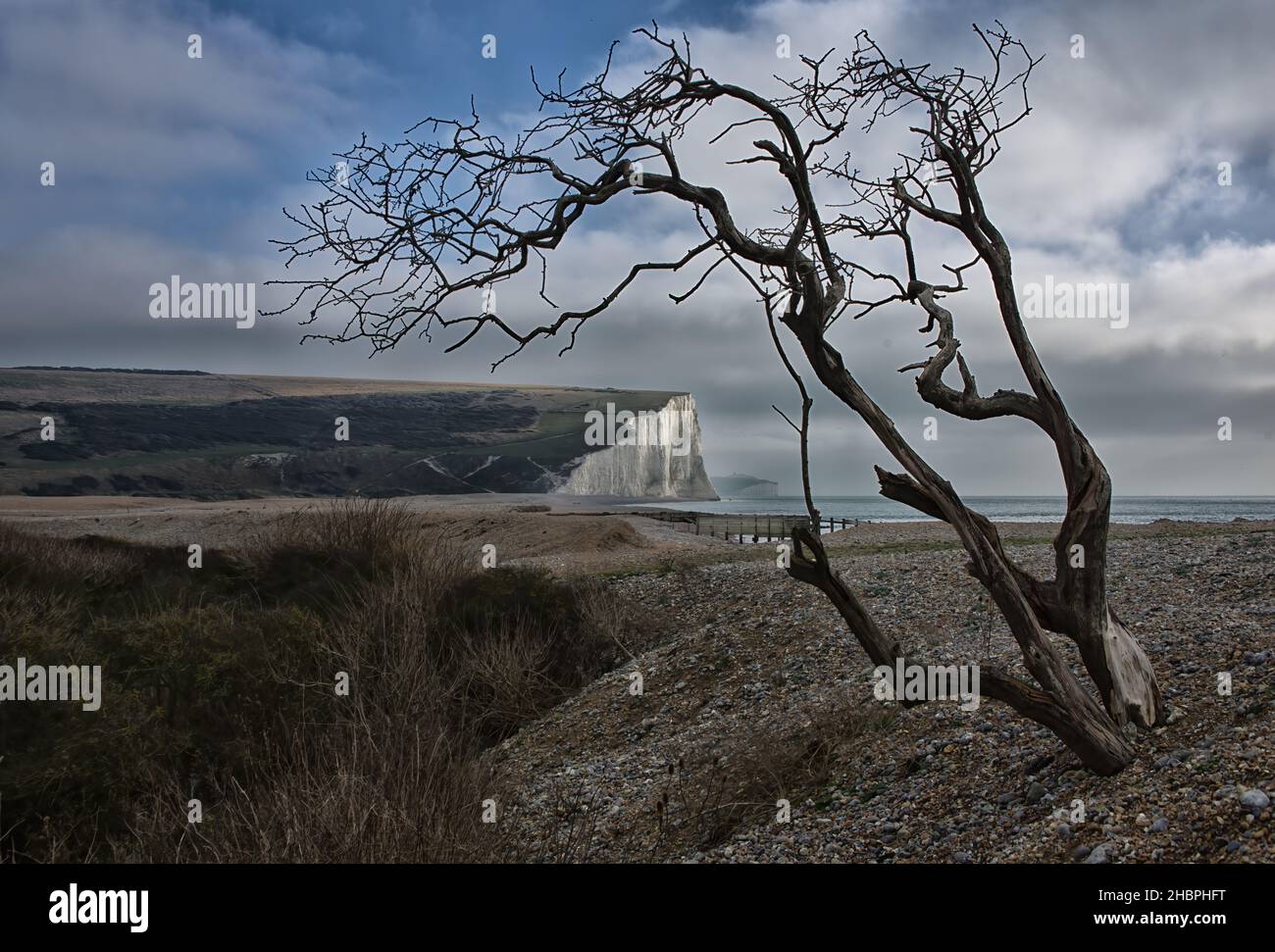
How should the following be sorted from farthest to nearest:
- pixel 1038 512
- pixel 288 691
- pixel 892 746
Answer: pixel 1038 512
pixel 288 691
pixel 892 746

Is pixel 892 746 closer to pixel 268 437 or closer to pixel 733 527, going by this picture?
pixel 733 527

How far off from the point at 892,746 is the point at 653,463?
351 ft

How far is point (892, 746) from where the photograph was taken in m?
7.88

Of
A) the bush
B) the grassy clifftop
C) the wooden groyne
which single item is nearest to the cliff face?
the grassy clifftop

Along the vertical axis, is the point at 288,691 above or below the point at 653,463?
below

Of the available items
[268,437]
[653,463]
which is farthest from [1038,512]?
[268,437]

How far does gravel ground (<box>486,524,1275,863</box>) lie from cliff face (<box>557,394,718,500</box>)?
87.6 meters

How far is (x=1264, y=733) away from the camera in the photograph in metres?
5.25

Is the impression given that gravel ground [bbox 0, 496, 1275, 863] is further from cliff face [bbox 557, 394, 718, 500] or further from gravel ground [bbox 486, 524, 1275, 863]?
cliff face [bbox 557, 394, 718, 500]

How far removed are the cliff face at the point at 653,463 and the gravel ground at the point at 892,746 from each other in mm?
87576

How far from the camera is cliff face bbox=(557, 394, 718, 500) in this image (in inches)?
4131

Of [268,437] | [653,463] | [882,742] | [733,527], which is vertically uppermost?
[268,437]
